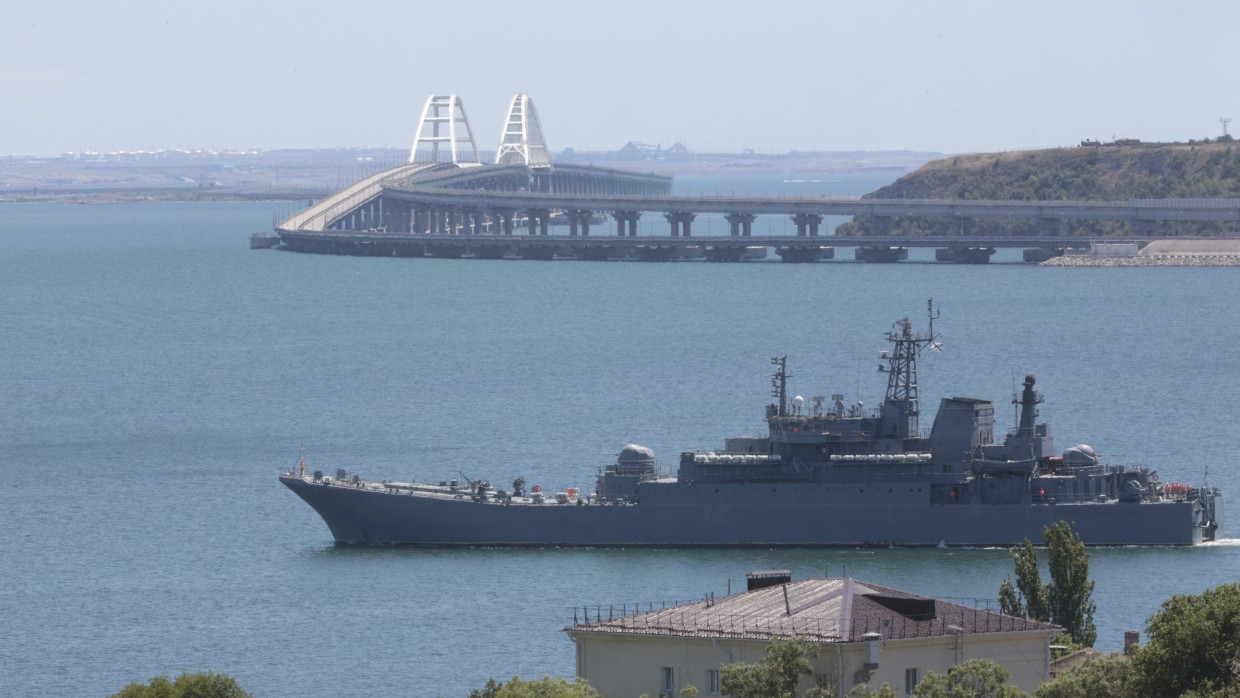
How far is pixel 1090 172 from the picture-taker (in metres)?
174

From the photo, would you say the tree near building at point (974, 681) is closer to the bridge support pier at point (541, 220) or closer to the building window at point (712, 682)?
the building window at point (712, 682)

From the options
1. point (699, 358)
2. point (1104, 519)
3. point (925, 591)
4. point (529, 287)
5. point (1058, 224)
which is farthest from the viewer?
point (1058, 224)

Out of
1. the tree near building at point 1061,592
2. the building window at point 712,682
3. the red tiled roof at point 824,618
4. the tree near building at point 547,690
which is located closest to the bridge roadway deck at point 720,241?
the tree near building at point 1061,592

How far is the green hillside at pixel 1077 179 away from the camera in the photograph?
16262 centimetres

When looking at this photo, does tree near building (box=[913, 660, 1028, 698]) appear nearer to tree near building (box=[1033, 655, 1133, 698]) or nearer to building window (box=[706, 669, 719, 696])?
tree near building (box=[1033, 655, 1133, 698])

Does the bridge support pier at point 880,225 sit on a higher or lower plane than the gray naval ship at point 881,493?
higher

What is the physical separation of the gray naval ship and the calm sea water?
77 centimetres

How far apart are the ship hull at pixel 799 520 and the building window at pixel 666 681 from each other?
24.1 m

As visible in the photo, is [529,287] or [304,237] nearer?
[529,287]

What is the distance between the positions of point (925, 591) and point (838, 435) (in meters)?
7.68

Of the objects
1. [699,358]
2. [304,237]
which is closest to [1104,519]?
[699,358]

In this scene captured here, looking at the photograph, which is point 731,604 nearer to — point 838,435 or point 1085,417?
point 838,435

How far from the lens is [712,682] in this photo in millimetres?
29906

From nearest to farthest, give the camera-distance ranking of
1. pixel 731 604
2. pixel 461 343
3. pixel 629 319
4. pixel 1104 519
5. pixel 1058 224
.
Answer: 1. pixel 731 604
2. pixel 1104 519
3. pixel 461 343
4. pixel 629 319
5. pixel 1058 224
